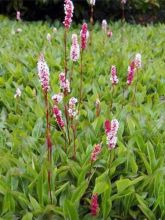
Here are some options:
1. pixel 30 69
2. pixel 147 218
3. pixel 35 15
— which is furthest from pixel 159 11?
pixel 147 218

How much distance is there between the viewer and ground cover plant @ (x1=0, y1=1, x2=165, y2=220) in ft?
8.27

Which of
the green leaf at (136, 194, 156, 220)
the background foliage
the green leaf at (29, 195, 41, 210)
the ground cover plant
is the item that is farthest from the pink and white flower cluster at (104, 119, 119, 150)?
the background foliage

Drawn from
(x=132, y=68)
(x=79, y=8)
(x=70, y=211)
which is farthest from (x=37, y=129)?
(x=79, y=8)

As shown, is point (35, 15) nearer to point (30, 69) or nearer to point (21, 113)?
point (30, 69)

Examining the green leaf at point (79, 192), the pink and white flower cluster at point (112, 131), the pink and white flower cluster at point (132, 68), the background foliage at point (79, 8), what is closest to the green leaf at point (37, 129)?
the pink and white flower cluster at point (132, 68)

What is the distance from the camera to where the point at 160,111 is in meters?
3.66

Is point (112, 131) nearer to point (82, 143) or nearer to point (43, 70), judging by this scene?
point (43, 70)

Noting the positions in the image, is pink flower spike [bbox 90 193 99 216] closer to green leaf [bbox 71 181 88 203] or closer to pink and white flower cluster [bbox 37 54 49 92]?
green leaf [bbox 71 181 88 203]

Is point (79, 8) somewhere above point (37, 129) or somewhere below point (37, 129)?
above

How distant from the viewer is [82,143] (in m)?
3.11

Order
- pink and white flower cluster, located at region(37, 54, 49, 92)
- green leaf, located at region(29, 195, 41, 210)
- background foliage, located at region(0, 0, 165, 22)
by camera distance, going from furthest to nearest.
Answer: background foliage, located at region(0, 0, 165, 22)
green leaf, located at region(29, 195, 41, 210)
pink and white flower cluster, located at region(37, 54, 49, 92)

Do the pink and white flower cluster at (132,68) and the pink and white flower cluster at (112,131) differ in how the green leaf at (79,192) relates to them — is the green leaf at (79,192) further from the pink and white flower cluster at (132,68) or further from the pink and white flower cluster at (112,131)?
the pink and white flower cluster at (132,68)

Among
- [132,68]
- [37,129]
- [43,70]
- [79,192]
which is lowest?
[79,192]

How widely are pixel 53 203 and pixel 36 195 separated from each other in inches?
5.3
